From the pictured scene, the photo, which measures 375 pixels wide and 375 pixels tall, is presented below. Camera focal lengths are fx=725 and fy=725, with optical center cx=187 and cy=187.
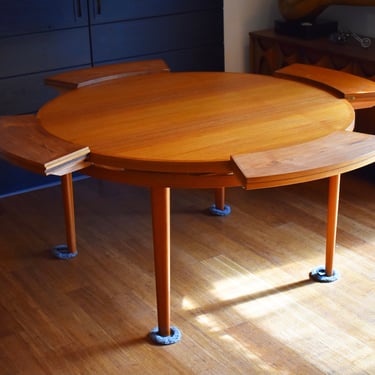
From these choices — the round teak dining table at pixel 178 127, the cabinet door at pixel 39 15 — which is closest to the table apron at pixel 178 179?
the round teak dining table at pixel 178 127

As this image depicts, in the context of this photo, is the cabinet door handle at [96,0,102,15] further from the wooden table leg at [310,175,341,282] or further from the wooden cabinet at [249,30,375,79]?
the wooden table leg at [310,175,341,282]

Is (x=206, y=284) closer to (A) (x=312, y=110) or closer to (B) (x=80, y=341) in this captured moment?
(B) (x=80, y=341)

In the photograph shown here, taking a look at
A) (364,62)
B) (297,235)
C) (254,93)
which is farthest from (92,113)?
(364,62)

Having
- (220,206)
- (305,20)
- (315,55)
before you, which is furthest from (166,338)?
(305,20)

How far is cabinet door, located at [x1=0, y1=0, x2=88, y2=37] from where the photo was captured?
10.3 feet

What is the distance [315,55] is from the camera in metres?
3.48

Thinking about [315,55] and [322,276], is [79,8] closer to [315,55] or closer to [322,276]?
[315,55]

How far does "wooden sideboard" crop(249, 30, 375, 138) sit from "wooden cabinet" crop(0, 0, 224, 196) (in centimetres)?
22

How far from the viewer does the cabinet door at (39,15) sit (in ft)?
10.3

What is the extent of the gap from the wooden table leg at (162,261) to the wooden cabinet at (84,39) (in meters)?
1.45

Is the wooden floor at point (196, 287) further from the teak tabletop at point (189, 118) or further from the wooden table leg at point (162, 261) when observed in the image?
the teak tabletop at point (189, 118)

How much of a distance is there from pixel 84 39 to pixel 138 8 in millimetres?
315

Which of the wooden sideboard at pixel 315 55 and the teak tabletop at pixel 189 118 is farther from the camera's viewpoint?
the wooden sideboard at pixel 315 55

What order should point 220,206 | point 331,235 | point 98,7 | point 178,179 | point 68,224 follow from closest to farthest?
point 178,179 → point 331,235 → point 68,224 → point 220,206 → point 98,7
